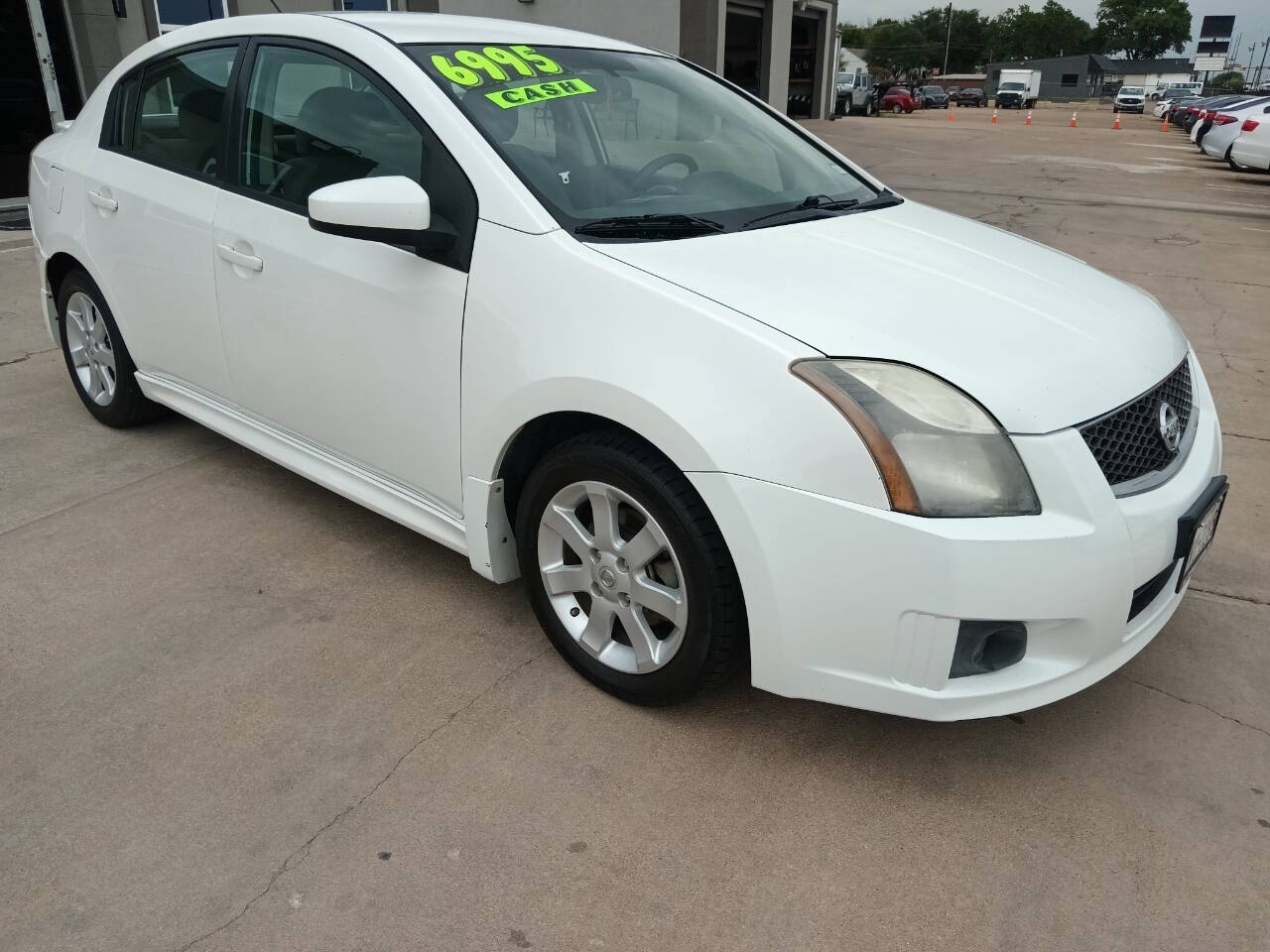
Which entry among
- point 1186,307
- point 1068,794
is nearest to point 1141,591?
point 1068,794

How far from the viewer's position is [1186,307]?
7.16 meters

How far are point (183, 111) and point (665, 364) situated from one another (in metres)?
2.37

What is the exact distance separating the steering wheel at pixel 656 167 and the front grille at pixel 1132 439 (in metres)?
1.34

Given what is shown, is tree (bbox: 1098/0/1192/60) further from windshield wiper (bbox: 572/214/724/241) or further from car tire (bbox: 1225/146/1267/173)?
windshield wiper (bbox: 572/214/724/241)

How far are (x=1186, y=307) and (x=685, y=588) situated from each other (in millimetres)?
6378

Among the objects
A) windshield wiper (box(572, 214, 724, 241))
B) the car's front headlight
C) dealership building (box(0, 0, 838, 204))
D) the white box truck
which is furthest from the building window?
the white box truck

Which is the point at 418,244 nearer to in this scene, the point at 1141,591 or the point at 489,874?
the point at 489,874

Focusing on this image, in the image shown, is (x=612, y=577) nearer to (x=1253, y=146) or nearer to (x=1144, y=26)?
(x=1253, y=146)

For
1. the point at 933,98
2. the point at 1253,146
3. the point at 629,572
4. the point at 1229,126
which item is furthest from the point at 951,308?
the point at 933,98

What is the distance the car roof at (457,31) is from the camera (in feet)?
9.68

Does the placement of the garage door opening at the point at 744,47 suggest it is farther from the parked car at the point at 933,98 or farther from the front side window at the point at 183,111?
the parked car at the point at 933,98

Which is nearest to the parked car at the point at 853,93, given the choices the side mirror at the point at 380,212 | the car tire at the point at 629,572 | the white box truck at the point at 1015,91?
the white box truck at the point at 1015,91

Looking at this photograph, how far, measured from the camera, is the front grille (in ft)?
7.13

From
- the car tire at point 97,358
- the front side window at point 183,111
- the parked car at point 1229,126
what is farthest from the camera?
the parked car at point 1229,126
